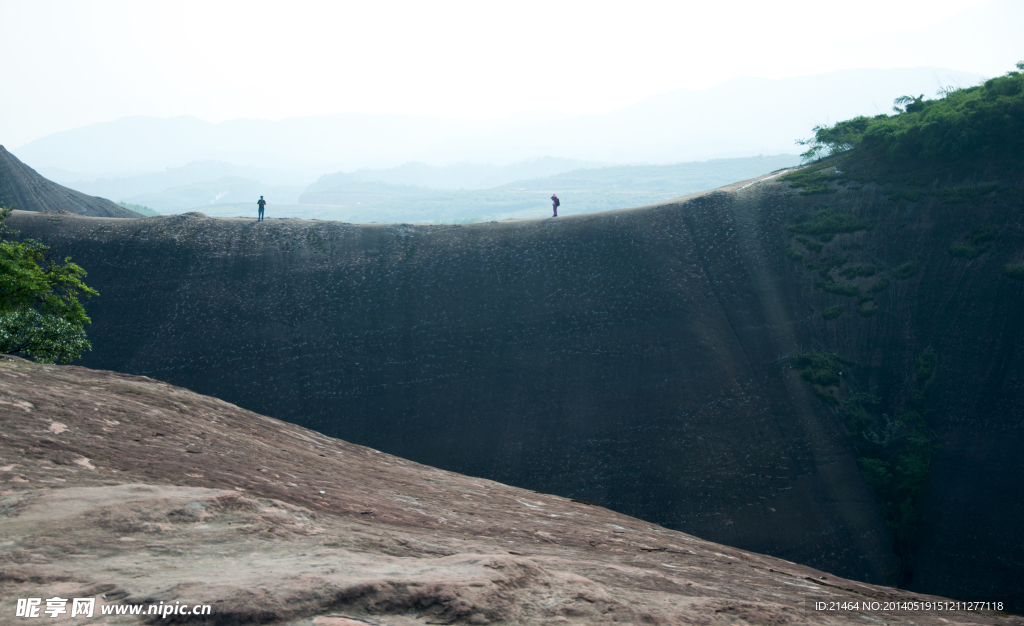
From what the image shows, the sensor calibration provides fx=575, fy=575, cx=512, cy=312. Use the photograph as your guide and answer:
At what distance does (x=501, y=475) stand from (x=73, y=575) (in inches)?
765

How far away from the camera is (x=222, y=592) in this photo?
5582 millimetres

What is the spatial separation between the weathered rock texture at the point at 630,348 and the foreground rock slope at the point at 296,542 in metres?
10.2

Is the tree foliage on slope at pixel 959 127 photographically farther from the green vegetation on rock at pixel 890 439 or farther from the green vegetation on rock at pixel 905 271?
the green vegetation on rock at pixel 890 439

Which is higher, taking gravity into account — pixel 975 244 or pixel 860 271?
pixel 975 244

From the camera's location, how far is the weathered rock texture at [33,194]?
54.3 metres

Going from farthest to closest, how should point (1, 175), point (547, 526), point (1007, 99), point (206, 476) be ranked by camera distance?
1. point (1, 175)
2. point (1007, 99)
3. point (547, 526)
4. point (206, 476)

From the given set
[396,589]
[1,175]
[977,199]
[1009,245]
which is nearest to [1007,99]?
[977,199]

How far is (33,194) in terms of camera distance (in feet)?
187

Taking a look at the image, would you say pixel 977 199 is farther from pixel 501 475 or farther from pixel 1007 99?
pixel 501 475

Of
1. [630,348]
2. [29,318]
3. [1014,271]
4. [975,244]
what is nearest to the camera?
[29,318]

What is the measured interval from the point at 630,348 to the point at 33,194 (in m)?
62.0

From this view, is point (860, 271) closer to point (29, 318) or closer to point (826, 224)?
point (826, 224)

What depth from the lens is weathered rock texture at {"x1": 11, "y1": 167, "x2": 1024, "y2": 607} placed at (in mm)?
22391

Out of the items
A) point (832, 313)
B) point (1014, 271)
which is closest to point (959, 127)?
point (1014, 271)
